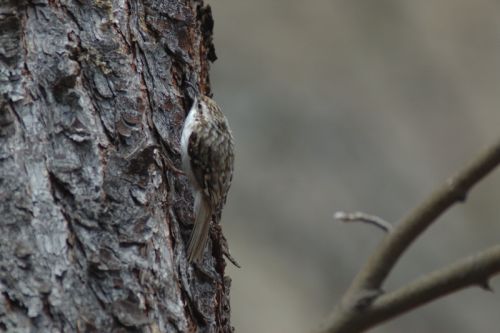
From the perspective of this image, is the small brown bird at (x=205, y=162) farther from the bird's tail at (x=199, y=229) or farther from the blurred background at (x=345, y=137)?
the blurred background at (x=345, y=137)

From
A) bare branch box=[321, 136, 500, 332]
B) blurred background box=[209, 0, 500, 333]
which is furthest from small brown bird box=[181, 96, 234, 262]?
blurred background box=[209, 0, 500, 333]

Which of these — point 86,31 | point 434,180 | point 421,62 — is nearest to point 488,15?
point 421,62

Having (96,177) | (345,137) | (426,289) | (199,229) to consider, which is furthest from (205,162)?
(345,137)

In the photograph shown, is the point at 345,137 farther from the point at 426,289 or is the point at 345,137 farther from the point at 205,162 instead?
the point at 426,289

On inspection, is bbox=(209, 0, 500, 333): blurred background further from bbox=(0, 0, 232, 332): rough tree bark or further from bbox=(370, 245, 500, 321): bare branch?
bbox=(370, 245, 500, 321): bare branch

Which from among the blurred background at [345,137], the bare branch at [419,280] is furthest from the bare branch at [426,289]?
the blurred background at [345,137]

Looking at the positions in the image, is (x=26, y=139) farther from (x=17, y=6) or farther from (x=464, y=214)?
(x=464, y=214)
